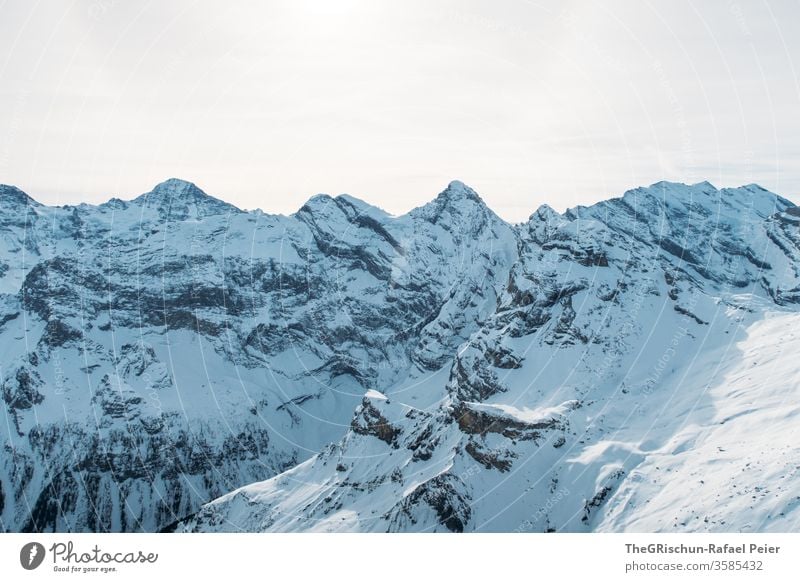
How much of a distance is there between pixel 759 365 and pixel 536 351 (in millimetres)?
48797

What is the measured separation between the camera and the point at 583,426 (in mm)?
128750

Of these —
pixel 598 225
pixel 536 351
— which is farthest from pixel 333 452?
pixel 598 225

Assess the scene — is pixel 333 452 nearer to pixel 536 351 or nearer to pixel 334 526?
pixel 334 526

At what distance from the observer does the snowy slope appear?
330ft

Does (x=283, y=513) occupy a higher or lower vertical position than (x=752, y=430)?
lower

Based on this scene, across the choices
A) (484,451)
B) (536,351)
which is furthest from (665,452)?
(536,351)

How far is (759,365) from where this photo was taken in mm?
133875

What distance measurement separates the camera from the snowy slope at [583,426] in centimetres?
10044

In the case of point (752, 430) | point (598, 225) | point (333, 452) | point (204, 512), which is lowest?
point (204, 512)

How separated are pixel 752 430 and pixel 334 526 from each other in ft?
256

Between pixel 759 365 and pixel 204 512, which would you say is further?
pixel 204 512
